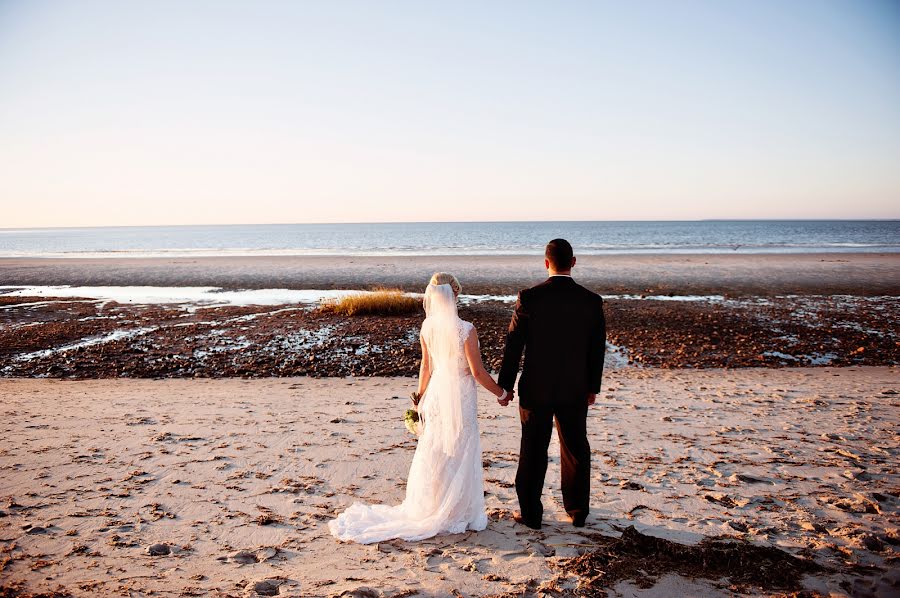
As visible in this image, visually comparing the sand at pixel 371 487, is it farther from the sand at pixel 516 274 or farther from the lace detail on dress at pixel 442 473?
the sand at pixel 516 274

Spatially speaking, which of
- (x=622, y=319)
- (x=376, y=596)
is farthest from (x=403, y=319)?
(x=376, y=596)

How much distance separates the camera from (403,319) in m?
17.7

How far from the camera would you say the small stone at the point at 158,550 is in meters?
4.74

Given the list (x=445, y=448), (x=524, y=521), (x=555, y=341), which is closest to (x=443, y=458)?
(x=445, y=448)

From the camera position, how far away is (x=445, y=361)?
5.30m

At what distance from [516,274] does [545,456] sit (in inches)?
1063

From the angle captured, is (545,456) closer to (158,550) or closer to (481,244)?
(158,550)

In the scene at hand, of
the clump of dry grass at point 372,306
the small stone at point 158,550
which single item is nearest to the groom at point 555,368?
the small stone at point 158,550

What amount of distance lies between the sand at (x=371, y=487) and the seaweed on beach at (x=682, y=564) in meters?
0.14

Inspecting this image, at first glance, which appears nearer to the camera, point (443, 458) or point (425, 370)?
point (443, 458)

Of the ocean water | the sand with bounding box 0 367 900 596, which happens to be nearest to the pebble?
the sand with bounding box 0 367 900 596

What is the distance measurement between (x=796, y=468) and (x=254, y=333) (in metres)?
13.3

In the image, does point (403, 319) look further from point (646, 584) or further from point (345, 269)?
point (345, 269)

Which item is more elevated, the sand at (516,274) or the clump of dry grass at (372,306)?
the sand at (516,274)
